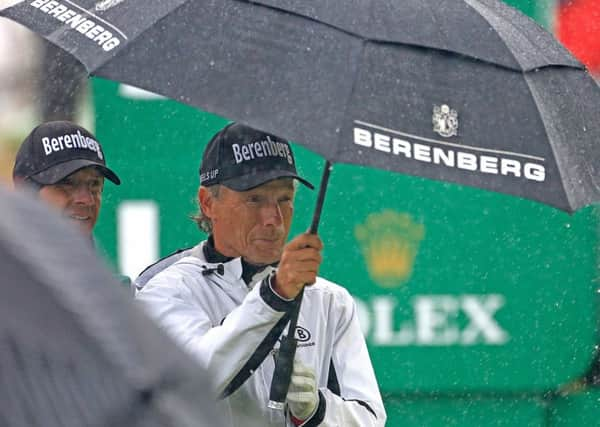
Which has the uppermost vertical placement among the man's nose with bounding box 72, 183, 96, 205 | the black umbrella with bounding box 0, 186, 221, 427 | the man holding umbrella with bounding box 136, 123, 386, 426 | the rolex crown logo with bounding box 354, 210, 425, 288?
the rolex crown logo with bounding box 354, 210, 425, 288

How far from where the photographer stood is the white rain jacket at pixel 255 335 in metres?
2.87

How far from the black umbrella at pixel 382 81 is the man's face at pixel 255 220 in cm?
60

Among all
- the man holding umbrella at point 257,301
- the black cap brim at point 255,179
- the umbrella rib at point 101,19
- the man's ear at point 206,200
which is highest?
the umbrella rib at point 101,19

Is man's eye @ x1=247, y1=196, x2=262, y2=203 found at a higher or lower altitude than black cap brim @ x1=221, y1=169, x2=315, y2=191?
lower

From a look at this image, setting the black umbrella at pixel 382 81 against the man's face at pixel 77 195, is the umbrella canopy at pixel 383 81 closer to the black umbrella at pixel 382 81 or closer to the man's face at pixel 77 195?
the black umbrella at pixel 382 81

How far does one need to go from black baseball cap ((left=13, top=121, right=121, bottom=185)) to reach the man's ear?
0.34m

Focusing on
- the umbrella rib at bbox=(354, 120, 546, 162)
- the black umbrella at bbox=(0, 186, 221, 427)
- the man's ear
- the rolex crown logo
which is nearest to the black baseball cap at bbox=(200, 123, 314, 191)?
the man's ear

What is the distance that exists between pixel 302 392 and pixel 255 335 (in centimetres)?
17

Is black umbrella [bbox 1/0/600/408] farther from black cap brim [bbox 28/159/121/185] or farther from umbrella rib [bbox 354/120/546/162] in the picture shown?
black cap brim [bbox 28/159/121/185]

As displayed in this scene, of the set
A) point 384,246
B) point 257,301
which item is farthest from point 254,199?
point 384,246

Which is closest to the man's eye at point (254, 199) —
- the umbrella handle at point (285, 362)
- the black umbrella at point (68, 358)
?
the umbrella handle at point (285, 362)

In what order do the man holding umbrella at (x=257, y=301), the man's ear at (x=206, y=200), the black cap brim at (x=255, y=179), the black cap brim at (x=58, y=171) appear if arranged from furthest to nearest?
the black cap brim at (x=58, y=171), the man's ear at (x=206, y=200), the black cap brim at (x=255, y=179), the man holding umbrella at (x=257, y=301)

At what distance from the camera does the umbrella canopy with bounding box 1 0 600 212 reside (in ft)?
8.45

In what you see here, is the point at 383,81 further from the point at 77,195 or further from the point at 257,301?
the point at 77,195
